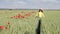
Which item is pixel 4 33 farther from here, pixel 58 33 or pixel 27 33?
pixel 58 33

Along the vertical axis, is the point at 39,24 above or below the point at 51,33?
above

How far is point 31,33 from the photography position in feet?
35.4

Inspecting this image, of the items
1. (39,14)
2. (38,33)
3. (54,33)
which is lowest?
(54,33)

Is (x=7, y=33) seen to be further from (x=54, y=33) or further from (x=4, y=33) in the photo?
(x=54, y=33)

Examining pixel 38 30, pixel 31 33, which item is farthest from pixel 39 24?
pixel 31 33

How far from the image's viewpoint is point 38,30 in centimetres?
888

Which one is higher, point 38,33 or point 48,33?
point 38,33

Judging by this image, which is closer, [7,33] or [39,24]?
[39,24]

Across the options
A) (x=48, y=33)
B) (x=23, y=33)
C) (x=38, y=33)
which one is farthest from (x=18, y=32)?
(x=38, y=33)

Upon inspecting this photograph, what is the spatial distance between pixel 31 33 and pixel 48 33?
829 millimetres

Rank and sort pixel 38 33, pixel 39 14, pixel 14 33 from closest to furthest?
pixel 39 14
pixel 38 33
pixel 14 33

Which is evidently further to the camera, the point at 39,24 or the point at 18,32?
the point at 18,32

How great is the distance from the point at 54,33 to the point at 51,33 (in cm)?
15

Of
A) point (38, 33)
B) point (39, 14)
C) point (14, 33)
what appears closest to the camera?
point (39, 14)
